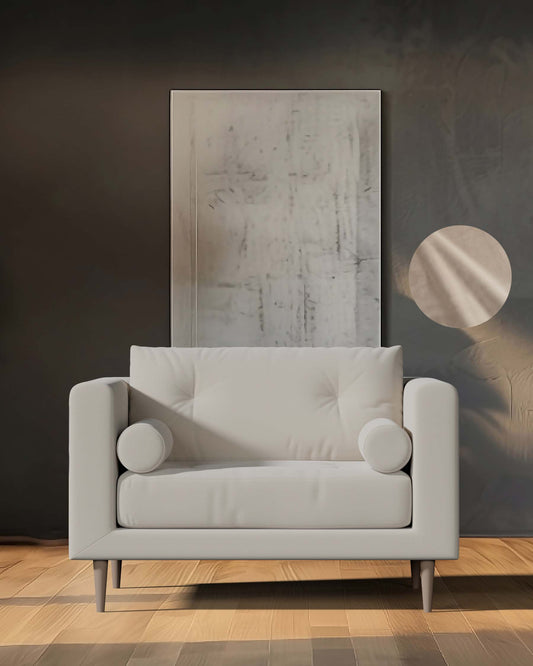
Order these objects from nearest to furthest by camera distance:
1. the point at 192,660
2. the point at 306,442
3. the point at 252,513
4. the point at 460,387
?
1. the point at 192,660
2. the point at 252,513
3. the point at 306,442
4. the point at 460,387

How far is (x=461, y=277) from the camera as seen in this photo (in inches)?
158

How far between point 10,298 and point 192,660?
2.35m

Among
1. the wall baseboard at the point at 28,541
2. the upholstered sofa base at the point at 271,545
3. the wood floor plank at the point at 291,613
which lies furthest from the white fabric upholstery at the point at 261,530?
the wall baseboard at the point at 28,541

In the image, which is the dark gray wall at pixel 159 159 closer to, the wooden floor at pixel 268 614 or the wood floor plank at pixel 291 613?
the wooden floor at pixel 268 614

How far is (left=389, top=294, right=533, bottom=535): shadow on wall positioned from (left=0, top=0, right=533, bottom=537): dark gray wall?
0.4 inches

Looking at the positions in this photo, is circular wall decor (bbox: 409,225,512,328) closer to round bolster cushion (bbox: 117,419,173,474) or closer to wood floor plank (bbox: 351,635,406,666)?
round bolster cushion (bbox: 117,419,173,474)

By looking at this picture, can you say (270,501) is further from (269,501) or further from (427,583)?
(427,583)

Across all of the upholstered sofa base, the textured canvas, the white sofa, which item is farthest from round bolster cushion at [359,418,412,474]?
the textured canvas

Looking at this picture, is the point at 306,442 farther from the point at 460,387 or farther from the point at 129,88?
the point at 129,88

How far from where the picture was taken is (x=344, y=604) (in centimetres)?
279

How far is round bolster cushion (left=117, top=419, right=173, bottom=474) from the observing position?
2682 mm

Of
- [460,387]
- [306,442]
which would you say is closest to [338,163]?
[460,387]

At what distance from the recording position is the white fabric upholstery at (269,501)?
2.64 meters

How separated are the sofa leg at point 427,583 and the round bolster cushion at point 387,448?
1.06ft
